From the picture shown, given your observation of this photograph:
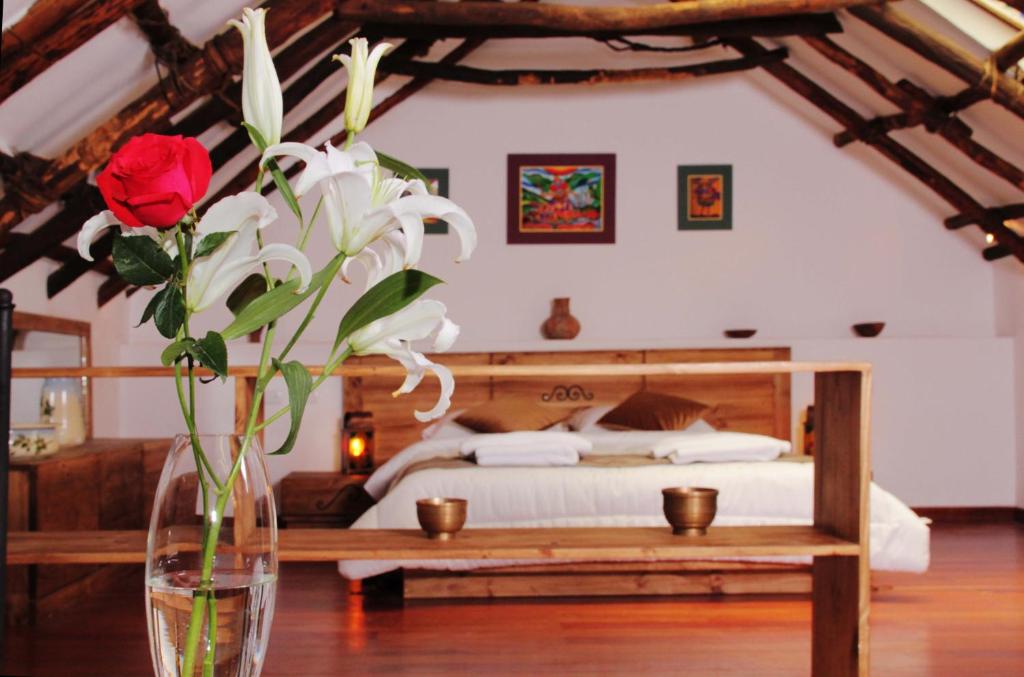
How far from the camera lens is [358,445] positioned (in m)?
5.85

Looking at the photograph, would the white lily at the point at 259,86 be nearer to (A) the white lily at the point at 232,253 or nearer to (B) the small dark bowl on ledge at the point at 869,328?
(A) the white lily at the point at 232,253

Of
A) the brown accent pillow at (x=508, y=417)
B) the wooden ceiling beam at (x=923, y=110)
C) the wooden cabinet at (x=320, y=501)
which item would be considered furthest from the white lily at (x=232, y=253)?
the wooden ceiling beam at (x=923, y=110)

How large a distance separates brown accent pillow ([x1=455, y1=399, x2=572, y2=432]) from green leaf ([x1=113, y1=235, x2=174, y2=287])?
4382mm

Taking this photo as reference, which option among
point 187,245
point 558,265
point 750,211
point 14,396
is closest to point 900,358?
point 750,211

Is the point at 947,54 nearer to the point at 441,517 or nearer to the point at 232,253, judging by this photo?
the point at 441,517

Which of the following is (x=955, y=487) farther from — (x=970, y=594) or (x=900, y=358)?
(x=970, y=594)

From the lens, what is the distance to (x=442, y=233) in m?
6.33

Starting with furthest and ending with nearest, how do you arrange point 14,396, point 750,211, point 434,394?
point 750,211 → point 434,394 → point 14,396

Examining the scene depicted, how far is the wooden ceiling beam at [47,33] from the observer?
2.91m

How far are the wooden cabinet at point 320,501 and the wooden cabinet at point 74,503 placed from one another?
0.82 metres

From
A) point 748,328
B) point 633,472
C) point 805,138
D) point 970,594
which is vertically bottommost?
point 970,594

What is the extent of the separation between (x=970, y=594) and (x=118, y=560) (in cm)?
346

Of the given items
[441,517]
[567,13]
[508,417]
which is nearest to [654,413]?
[508,417]

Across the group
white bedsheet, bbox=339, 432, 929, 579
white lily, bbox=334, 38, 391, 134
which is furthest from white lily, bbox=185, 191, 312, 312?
white bedsheet, bbox=339, 432, 929, 579
